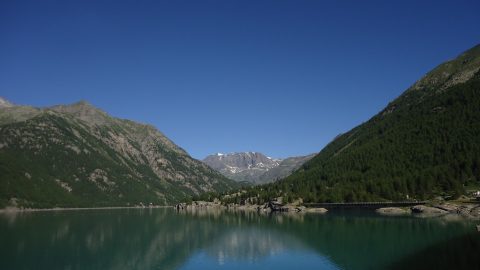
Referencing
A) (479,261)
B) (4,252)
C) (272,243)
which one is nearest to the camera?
(479,261)

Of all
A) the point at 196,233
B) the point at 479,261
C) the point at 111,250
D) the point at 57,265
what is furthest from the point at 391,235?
the point at 57,265

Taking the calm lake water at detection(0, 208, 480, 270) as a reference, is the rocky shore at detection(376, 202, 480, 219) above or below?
above

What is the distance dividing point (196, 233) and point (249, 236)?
22555 millimetres

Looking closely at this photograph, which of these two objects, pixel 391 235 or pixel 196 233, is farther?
pixel 196 233

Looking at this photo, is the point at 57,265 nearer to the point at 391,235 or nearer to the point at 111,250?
the point at 111,250

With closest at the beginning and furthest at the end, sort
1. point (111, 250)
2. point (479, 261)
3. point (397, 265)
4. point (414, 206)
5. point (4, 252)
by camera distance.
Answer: point (479, 261) < point (397, 265) < point (4, 252) < point (111, 250) < point (414, 206)

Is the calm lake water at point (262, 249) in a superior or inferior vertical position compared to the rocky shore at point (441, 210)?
inferior

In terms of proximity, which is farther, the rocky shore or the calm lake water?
the rocky shore

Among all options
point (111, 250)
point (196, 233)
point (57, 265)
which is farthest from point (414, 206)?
point (57, 265)

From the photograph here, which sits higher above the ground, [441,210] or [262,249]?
[441,210]

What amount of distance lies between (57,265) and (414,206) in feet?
520

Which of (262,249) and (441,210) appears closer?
(262,249)

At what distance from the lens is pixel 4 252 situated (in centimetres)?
9138

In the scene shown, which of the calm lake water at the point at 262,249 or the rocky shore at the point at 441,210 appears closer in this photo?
the calm lake water at the point at 262,249
